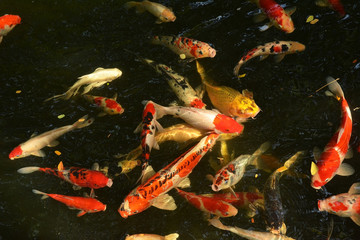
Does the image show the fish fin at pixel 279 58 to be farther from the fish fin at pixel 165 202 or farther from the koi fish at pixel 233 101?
the fish fin at pixel 165 202

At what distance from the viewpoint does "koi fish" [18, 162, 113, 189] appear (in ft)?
11.3

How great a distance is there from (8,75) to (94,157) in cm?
178

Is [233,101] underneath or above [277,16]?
underneath

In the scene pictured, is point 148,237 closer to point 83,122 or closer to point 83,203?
point 83,203

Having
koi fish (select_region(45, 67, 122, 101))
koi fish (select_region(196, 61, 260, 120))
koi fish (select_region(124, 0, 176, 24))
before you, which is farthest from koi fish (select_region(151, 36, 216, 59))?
koi fish (select_region(45, 67, 122, 101))

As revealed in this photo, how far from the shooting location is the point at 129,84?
4.30 meters

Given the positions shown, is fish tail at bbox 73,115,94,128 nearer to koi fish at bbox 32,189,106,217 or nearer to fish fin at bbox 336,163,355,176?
koi fish at bbox 32,189,106,217

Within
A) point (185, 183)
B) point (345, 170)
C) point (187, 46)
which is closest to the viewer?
point (345, 170)

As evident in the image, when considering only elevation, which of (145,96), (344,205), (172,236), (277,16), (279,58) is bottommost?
(172,236)

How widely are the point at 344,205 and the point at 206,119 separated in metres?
1.67

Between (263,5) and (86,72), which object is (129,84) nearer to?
(86,72)

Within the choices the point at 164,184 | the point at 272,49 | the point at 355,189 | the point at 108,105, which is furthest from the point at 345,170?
the point at 108,105

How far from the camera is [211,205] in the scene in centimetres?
334

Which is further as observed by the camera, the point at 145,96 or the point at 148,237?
the point at 145,96
